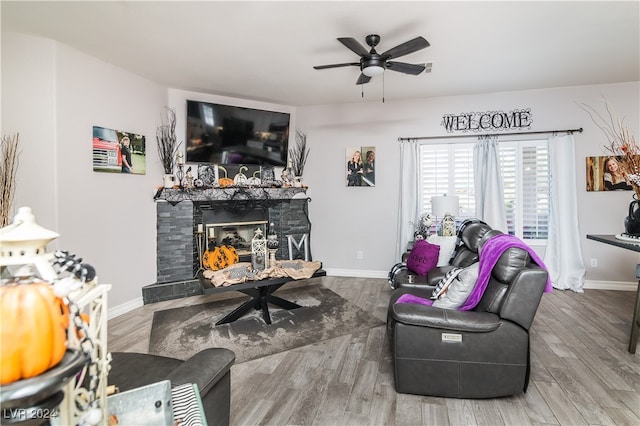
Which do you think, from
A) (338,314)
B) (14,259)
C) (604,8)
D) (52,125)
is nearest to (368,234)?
(338,314)

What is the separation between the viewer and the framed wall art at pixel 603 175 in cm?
454

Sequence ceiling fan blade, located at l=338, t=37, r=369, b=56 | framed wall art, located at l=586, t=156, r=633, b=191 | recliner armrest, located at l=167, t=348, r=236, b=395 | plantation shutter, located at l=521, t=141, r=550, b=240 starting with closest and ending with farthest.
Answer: recliner armrest, located at l=167, t=348, r=236, b=395, ceiling fan blade, located at l=338, t=37, r=369, b=56, framed wall art, located at l=586, t=156, r=633, b=191, plantation shutter, located at l=521, t=141, r=550, b=240

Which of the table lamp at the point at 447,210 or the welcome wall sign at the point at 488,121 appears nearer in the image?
the table lamp at the point at 447,210

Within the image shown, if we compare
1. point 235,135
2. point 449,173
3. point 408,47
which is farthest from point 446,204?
point 235,135

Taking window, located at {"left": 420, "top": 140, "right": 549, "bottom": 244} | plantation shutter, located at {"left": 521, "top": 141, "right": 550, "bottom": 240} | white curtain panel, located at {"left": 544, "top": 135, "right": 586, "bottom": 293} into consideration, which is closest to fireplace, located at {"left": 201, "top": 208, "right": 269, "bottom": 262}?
window, located at {"left": 420, "top": 140, "right": 549, "bottom": 244}

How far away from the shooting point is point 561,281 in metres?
4.61

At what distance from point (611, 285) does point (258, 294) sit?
185 inches

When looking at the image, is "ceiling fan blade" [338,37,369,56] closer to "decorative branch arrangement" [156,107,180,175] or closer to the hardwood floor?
the hardwood floor

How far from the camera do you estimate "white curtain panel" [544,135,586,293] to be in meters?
4.61

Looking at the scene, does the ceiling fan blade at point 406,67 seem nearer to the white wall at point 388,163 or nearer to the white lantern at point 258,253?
the white lantern at point 258,253

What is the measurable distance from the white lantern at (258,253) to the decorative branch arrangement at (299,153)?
2.14 metres

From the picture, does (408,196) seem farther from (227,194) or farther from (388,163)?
(227,194)

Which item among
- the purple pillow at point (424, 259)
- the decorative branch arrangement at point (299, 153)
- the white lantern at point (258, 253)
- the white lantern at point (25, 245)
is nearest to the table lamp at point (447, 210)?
the purple pillow at point (424, 259)

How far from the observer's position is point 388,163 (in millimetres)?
5305
